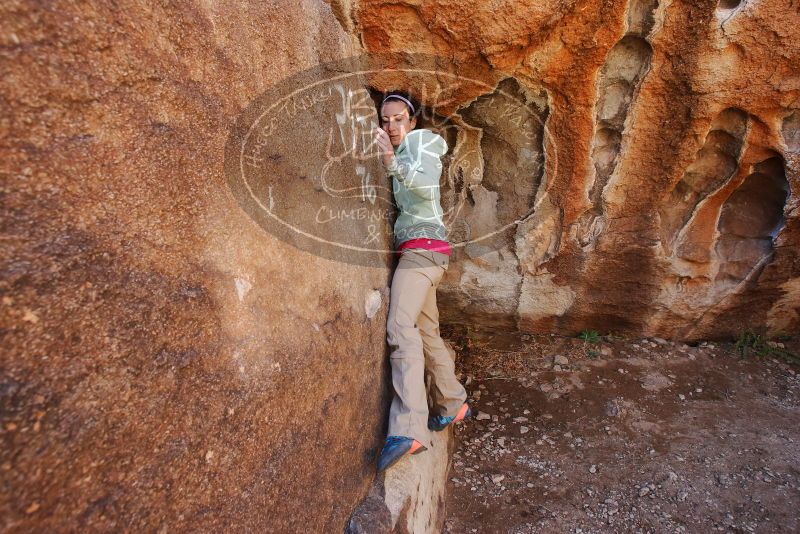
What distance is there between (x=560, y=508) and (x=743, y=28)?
2.08 metres

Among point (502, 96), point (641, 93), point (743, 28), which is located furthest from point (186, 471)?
point (743, 28)

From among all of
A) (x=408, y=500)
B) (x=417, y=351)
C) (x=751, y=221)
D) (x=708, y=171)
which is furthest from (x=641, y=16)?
(x=408, y=500)

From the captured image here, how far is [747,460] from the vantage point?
2248 millimetres

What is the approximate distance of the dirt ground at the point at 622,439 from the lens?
80.7 inches

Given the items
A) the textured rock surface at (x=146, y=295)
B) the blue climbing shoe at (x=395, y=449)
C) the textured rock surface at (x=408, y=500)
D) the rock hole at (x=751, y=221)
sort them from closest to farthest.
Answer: the textured rock surface at (x=146, y=295) < the textured rock surface at (x=408, y=500) < the blue climbing shoe at (x=395, y=449) < the rock hole at (x=751, y=221)

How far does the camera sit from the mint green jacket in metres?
1.95

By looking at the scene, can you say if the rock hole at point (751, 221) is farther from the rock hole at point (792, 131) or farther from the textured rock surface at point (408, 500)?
the textured rock surface at point (408, 500)

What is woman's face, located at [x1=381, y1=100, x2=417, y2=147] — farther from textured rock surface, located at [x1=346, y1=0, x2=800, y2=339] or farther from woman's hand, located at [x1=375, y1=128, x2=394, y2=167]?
textured rock surface, located at [x1=346, y1=0, x2=800, y2=339]

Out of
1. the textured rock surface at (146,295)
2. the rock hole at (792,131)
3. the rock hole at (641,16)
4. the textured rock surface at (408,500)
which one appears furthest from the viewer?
the rock hole at (792,131)

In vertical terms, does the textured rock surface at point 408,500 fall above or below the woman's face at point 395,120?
below

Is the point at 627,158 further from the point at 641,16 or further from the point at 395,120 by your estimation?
the point at 395,120

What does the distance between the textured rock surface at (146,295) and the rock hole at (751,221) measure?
2399 mm

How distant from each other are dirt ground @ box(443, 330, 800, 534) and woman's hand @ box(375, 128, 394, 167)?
150 cm

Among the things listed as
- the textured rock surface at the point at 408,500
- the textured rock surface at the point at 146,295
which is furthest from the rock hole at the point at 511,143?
the textured rock surface at the point at 408,500
